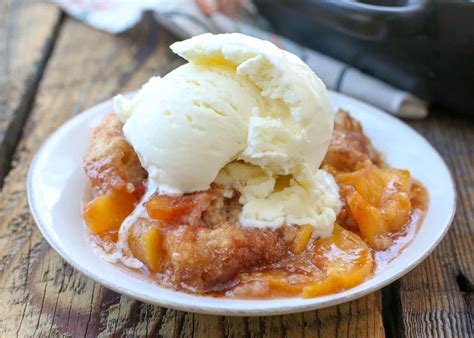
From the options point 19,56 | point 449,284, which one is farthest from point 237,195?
point 19,56

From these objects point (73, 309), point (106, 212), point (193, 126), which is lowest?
point (73, 309)

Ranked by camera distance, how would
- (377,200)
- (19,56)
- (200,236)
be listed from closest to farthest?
(200,236), (377,200), (19,56)

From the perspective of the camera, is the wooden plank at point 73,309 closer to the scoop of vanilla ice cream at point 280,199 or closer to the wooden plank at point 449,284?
the wooden plank at point 449,284

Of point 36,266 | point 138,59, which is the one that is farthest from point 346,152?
point 138,59

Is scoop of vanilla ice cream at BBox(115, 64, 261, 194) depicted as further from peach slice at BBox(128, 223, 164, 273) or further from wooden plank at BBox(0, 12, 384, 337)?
wooden plank at BBox(0, 12, 384, 337)

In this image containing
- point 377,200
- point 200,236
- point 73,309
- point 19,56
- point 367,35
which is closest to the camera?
point 200,236

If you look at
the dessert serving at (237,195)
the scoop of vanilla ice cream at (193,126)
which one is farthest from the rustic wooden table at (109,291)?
the scoop of vanilla ice cream at (193,126)

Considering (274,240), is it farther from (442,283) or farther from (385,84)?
(385,84)

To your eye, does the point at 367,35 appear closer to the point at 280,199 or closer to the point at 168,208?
the point at 280,199

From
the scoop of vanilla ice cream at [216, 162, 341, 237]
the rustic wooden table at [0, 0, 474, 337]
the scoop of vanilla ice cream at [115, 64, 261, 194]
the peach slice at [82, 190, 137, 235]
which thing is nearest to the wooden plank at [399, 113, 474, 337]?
the rustic wooden table at [0, 0, 474, 337]
